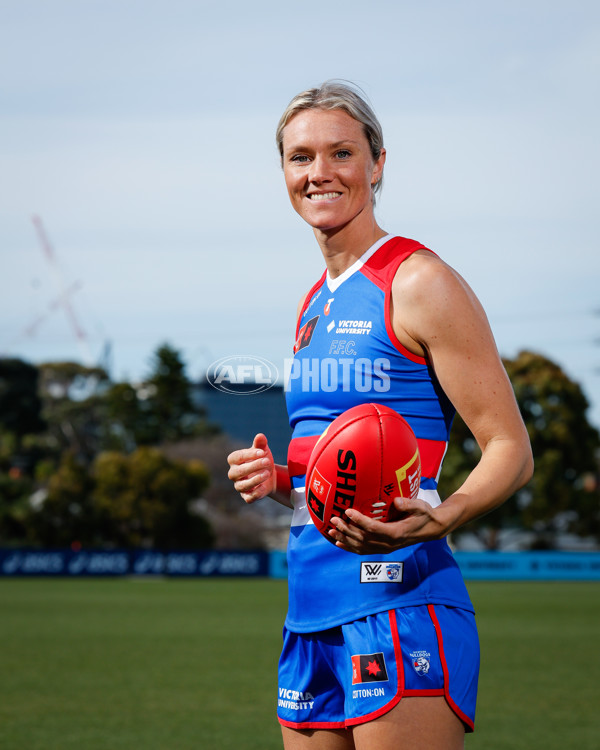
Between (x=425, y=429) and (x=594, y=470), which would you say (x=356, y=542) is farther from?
(x=594, y=470)

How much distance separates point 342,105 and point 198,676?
9755mm

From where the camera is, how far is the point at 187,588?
3109cm

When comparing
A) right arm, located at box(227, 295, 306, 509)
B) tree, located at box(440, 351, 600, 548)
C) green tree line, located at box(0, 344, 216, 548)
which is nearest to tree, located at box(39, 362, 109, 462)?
green tree line, located at box(0, 344, 216, 548)

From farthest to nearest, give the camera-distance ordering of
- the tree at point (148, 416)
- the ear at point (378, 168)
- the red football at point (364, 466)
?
the tree at point (148, 416)
the ear at point (378, 168)
the red football at point (364, 466)

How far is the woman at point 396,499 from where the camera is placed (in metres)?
2.37

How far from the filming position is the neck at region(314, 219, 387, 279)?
277cm

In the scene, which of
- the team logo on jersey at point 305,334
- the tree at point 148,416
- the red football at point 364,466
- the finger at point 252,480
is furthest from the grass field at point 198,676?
the tree at point 148,416

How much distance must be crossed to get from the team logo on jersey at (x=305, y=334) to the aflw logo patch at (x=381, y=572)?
63 centimetres

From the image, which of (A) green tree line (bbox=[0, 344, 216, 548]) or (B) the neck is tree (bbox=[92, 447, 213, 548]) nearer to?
(A) green tree line (bbox=[0, 344, 216, 548])

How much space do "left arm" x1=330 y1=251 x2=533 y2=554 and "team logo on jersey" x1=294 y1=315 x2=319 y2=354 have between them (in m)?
0.31

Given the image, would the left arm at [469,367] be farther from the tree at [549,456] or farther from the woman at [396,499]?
the tree at [549,456]

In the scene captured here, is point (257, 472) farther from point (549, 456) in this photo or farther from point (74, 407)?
point (74, 407)

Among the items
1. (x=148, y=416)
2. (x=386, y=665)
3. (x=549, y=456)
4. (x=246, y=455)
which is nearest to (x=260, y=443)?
(x=246, y=455)

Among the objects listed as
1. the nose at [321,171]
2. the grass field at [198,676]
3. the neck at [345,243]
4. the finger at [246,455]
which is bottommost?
the grass field at [198,676]
